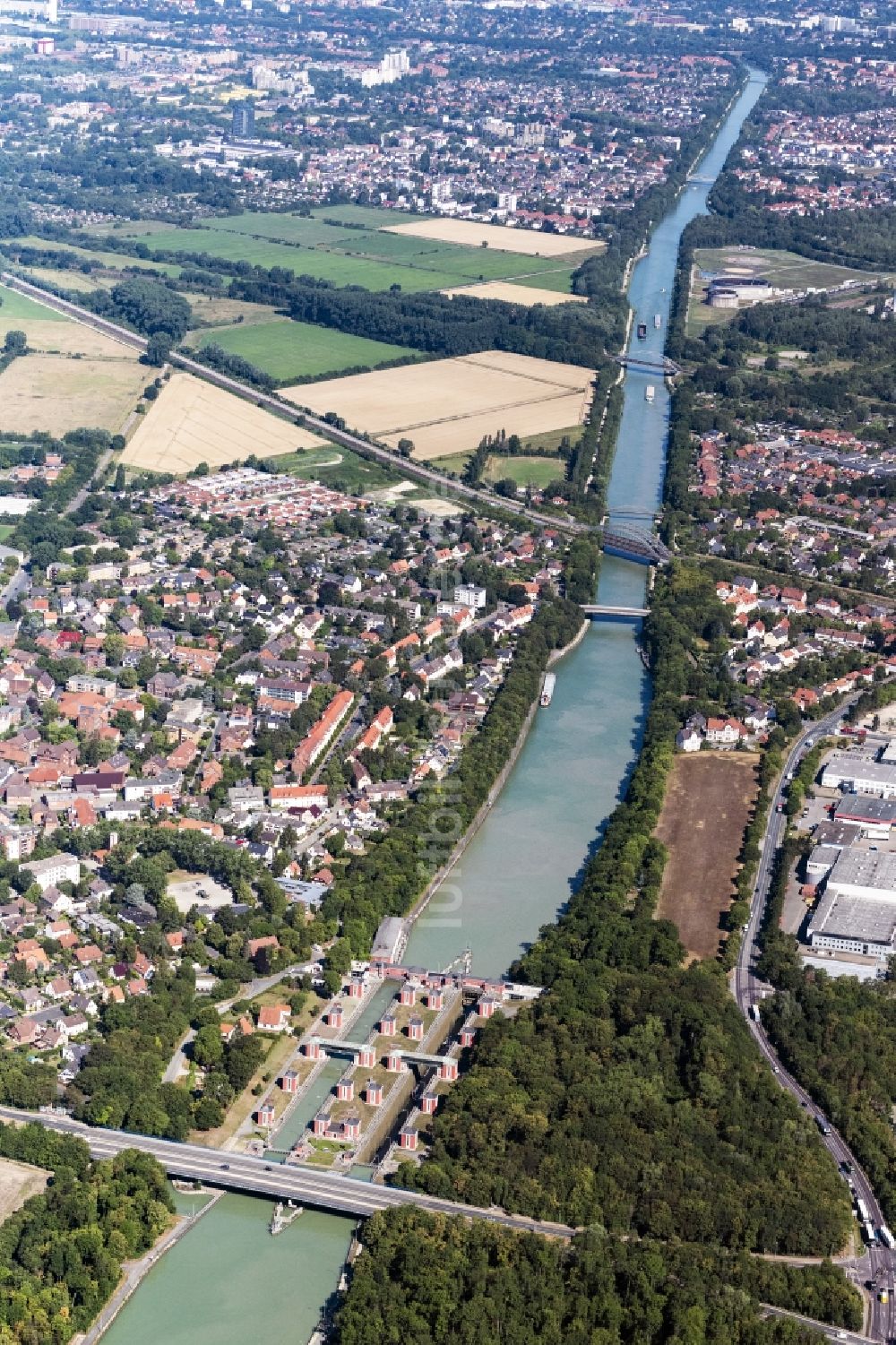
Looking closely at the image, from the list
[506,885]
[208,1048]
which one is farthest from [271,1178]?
[506,885]

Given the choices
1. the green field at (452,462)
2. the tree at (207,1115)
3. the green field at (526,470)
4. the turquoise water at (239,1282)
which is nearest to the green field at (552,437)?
the green field at (526,470)

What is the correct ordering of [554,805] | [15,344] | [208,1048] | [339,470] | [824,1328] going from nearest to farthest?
[824,1328] < [208,1048] < [554,805] < [339,470] < [15,344]

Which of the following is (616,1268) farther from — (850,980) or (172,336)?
(172,336)

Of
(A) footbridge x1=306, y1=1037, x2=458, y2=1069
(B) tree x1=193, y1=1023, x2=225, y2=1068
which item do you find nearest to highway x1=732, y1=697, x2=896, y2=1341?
(A) footbridge x1=306, y1=1037, x2=458, y2=1069

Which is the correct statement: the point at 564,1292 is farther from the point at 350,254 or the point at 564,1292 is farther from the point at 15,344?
the point at 350,254

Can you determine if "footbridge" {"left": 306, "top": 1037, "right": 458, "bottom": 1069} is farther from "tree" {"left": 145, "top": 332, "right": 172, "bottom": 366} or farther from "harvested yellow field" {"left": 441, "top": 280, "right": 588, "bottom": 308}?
"harvested yellow field" {"left": 441, "top": 280, "right": 588, "bottom": 308}

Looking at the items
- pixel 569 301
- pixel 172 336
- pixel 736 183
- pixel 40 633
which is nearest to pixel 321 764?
pixel 40 633

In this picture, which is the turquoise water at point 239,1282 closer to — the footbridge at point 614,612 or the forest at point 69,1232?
the forest at point 69,1232
